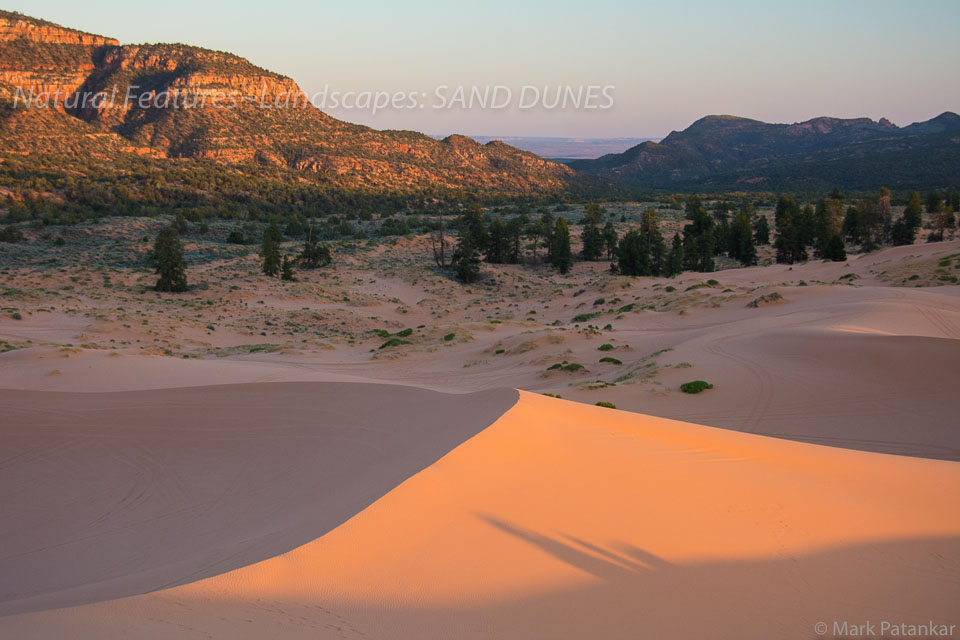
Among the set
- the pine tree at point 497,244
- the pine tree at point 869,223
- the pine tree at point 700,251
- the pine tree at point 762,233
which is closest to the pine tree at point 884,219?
the pine tree at point 869,223

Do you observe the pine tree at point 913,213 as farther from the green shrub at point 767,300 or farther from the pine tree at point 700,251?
the green shrub at point 767,300

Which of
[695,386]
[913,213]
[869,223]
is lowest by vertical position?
[695,386]

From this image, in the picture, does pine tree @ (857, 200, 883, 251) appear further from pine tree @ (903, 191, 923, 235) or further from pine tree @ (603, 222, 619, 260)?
pine tree @ (603, 222, 619, 260)

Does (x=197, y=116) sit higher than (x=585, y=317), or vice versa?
(x=197, y=116)

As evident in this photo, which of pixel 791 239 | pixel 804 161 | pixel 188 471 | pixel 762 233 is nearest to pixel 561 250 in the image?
pixel 791 239

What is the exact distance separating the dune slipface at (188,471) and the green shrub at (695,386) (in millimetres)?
4805

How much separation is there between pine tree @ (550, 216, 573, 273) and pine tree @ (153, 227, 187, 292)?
2638 cm

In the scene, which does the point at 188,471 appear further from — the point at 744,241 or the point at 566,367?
the point at 744,241

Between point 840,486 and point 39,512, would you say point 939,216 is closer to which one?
point 840,486

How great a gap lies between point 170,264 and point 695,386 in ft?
88.1

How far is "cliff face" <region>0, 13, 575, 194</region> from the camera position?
271 feet

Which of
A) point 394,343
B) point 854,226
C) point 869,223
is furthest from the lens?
point 854,226

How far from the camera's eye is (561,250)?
4509cm

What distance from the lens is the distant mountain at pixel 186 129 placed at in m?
73.5
